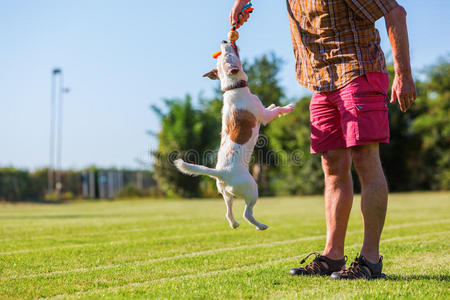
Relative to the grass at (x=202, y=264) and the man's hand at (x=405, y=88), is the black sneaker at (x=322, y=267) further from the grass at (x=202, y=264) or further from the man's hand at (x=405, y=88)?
the man's hand at (x=405, y=88)

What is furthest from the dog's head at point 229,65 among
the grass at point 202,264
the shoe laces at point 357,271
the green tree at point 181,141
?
the green tree at point 181,141

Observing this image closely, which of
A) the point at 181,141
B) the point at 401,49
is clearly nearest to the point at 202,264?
the point at 401,49

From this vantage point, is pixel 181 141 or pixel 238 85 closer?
pixel 238 85

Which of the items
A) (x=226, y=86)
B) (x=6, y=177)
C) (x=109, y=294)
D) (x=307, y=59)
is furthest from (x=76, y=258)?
(x=6, y=177)

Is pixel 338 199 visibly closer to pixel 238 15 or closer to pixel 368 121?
pixel 368 121

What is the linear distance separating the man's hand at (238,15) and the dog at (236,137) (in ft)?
0.64

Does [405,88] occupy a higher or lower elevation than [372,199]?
higher

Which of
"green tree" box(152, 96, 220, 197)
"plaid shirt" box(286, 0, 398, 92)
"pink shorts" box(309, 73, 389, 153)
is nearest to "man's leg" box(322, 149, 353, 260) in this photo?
"pink shorts" box(309, 73, 389, 153)

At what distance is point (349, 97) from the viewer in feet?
9.88

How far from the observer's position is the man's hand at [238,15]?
131 inches

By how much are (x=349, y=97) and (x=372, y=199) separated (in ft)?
2.27

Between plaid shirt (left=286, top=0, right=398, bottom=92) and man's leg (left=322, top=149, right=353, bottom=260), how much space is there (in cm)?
49

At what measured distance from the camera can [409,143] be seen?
24.1 metres

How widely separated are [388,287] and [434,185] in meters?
22.4
